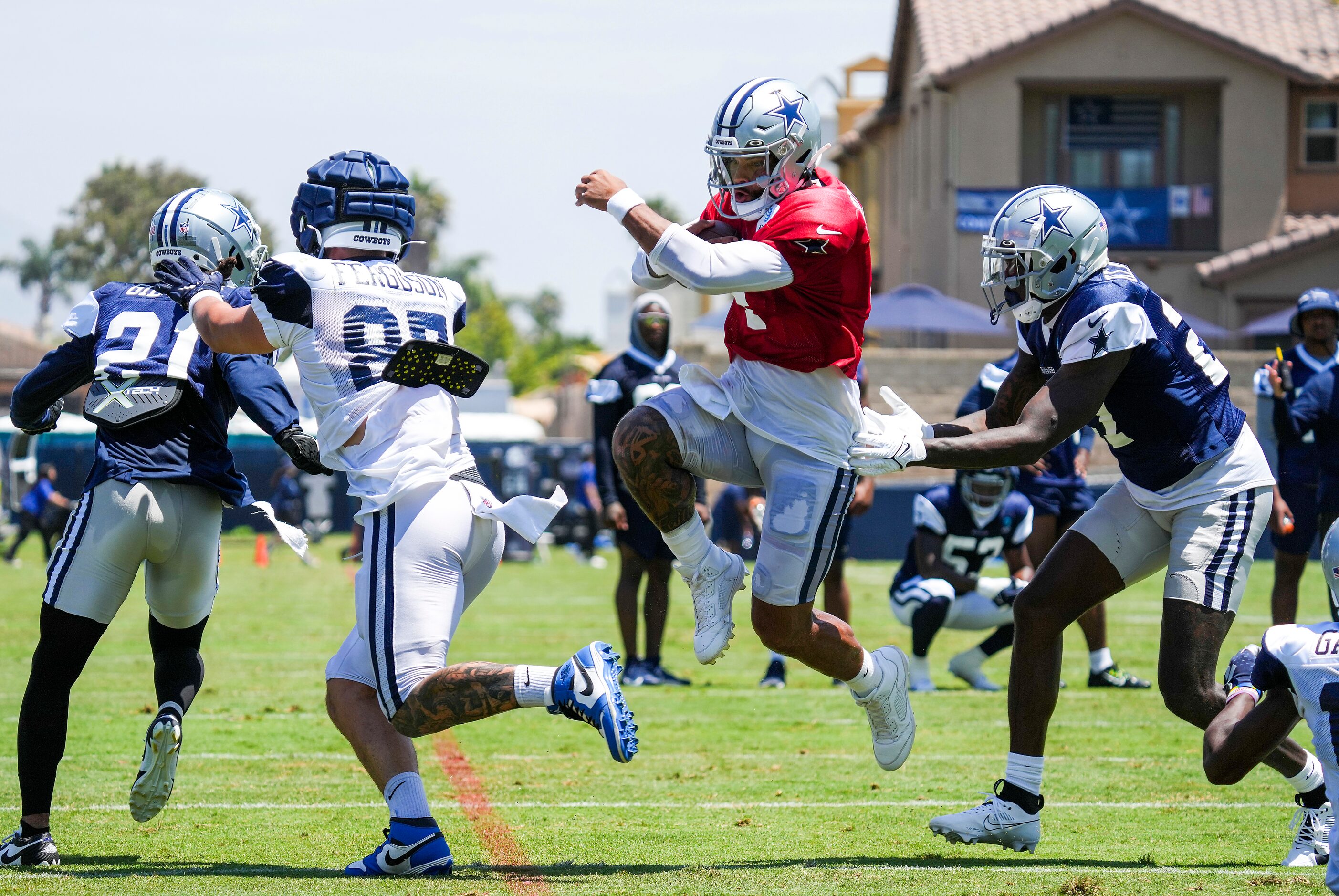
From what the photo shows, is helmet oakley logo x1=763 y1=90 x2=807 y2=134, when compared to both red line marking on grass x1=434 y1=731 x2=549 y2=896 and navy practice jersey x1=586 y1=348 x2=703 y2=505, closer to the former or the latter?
red line marking on grass x1=434 y1=731 x2=549 y2=896

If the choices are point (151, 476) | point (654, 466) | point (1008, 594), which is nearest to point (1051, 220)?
point (654, 466)

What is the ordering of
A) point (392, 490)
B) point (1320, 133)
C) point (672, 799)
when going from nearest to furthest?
point (392, 490)
point (672, 799)
point (1320, 133)

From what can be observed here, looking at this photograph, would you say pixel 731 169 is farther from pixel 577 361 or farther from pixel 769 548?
pixel 577 361

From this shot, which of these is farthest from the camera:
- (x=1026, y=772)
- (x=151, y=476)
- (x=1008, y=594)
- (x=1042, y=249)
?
(x=1008, y=594)

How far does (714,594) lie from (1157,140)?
27.0 m

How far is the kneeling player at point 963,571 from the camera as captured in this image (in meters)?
9.75

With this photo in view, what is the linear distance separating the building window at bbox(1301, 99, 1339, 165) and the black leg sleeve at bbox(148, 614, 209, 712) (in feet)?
96.1

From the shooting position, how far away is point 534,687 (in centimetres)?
459

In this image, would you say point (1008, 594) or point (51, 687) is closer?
point (51, 687)

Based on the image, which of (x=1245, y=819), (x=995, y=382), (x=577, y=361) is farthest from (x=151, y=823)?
(x=577, y=361)

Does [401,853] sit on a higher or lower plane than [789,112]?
lower

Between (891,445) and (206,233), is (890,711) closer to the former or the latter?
(891,445)

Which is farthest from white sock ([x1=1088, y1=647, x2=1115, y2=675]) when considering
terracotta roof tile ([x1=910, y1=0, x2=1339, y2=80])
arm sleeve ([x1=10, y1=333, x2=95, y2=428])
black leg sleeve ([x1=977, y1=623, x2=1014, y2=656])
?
terracotta roof tile ([x1=910, y1=0, x2=1339, y2=80])

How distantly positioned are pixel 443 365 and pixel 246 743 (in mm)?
3611
